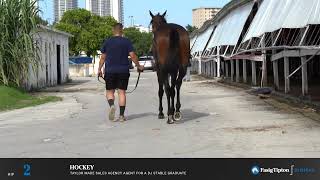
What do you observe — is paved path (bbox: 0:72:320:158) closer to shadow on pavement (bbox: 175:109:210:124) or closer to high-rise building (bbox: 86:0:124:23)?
shadow on pavement (bbox: 175:109:210:124)

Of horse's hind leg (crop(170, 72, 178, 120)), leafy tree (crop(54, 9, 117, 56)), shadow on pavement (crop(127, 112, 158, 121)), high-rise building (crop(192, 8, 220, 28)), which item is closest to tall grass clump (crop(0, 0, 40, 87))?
shadow on pavement (crop(127, 112, 158, 121))

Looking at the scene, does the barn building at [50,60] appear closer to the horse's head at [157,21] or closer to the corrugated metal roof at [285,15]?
the corrugated metal roof at [285,15]

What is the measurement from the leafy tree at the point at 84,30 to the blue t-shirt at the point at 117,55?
188 ft

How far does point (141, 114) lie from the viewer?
13.7m

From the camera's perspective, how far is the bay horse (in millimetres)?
11445

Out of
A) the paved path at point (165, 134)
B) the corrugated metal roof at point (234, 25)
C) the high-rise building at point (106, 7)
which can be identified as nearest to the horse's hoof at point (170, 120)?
the paved path at point (165, 134)

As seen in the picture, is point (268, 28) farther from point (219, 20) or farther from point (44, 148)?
point (219, 20)

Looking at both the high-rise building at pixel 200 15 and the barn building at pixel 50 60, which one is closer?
the barn building at pixel 50 60

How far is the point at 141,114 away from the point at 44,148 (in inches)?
198

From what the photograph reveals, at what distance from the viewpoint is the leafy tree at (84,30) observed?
69188mm

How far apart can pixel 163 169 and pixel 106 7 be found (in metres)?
131

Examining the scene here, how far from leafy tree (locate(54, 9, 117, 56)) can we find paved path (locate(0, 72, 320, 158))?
54.7 m

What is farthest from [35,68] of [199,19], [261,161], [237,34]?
[199,19]

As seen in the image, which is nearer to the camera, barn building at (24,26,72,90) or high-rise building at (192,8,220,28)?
barn building at (24,26,72,90)
